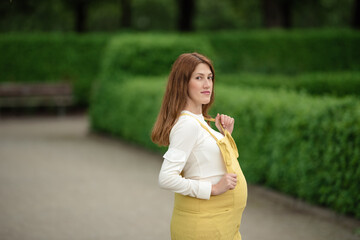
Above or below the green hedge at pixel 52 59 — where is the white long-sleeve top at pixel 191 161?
above

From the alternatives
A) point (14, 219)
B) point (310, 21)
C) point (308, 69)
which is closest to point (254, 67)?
point (308, 69)

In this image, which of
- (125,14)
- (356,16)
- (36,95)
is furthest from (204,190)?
(125,14)

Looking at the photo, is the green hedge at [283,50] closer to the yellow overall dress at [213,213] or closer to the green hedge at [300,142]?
the green hedge at [300,142]

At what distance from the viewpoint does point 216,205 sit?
2.82m

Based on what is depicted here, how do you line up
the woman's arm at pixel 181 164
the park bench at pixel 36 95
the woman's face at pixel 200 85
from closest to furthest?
the woman's arm at pixel 181 164 < the woman's face at pixel 200 85 < the park bench at pixel 36 95

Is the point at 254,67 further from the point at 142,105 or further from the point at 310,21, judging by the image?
the point at 310,21

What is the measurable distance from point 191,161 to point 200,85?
0.44 meters

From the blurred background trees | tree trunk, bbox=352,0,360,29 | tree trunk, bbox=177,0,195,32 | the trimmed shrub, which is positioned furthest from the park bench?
tree trunk, bbox=352,0,360,29

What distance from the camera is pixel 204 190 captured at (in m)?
2.73

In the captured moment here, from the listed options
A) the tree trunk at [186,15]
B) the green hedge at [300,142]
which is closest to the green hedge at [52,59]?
the tree trunk at [186,15]

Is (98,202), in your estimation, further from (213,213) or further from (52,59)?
(52,59)

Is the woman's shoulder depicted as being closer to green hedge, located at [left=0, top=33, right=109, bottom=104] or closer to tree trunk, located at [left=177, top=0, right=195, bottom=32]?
green hedge, located at [left=0, top=33, right=109, bottom=104]

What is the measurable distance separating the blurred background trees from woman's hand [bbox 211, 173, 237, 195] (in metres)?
20.9

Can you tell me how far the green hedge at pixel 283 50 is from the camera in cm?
2073
